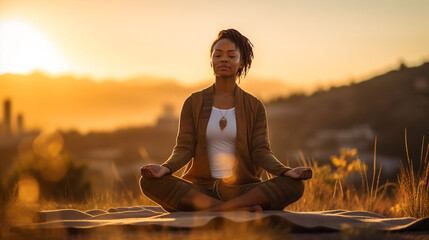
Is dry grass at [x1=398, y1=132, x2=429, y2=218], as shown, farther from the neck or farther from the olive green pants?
the neck

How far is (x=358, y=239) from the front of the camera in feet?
10.4

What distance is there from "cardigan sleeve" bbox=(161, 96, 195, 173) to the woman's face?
48 cm

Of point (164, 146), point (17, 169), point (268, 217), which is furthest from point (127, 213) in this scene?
point (164, 146)

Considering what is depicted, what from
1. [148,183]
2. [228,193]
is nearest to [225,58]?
[228,193]

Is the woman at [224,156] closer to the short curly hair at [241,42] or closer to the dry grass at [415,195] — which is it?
the short curly hair at [241,42]

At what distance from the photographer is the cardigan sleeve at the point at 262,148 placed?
4535 millimetres

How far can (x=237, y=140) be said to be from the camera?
4.77 metres

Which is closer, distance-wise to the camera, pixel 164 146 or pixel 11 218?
pixel 11 218

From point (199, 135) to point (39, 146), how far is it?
9.28m

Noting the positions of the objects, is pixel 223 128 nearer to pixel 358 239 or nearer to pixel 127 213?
pixel 127 213

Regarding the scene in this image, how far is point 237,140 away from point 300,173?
75 centimetres

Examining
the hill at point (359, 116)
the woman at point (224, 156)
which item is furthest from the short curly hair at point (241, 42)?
the hill at point (359, 116)

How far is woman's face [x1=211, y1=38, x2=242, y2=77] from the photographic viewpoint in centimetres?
475

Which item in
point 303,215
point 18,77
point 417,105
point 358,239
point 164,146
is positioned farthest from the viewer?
point 164,146
